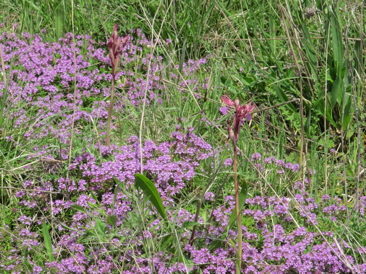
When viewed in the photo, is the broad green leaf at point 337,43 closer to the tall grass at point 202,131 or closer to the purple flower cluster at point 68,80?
the tall grass at point 202,131

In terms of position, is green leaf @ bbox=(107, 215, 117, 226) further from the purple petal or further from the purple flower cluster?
the purple petal

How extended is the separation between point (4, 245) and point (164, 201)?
32.3 inches

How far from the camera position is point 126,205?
282 centimetres

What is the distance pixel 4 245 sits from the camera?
2820 millimetres

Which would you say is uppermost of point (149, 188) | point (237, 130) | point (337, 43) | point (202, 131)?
point (237, 130)

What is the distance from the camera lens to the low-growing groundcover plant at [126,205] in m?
2.61

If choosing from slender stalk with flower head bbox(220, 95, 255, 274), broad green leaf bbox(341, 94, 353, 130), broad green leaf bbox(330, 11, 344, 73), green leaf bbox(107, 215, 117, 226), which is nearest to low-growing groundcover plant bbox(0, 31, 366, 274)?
green leaf bbox(107, 215, 117, 226)

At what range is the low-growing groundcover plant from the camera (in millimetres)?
2609

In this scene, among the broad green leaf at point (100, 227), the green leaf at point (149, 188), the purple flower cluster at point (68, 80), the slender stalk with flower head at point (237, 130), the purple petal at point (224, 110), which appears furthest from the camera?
the purple petal at point (224, 110)

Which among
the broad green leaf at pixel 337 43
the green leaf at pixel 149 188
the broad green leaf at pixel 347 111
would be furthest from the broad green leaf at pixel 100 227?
the broad green leaf at pixel 337 43

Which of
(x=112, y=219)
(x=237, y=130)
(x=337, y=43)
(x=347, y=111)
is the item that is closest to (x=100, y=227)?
(x=112, y=219)

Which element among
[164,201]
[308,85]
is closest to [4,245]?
[164,201]

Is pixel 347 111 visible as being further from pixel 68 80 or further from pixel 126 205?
pixel 68 80

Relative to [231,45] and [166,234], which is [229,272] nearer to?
[166,234]
